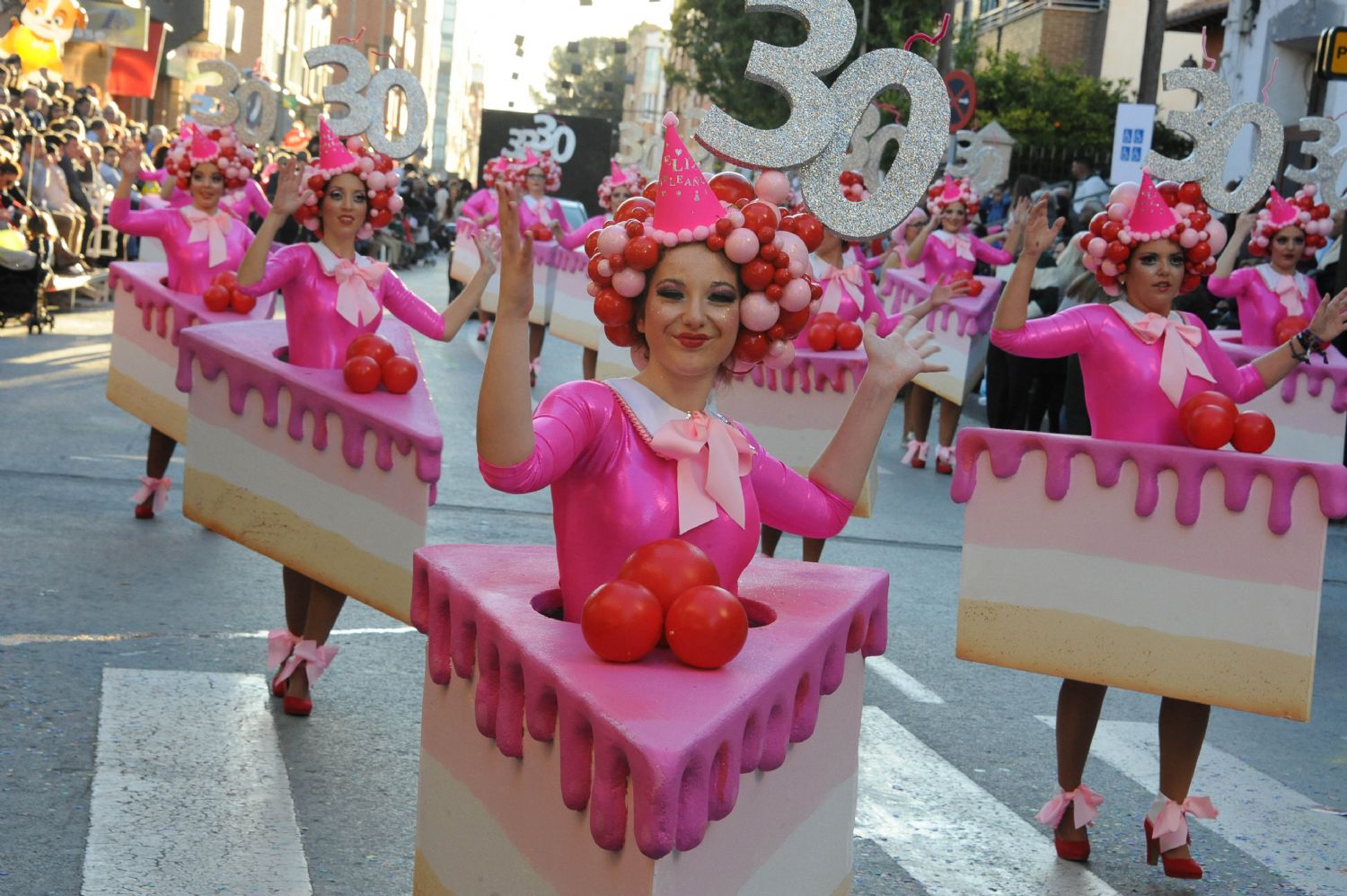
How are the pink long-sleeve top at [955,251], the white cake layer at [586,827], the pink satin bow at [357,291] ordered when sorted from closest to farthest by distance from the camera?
1. the white cake layer at [586,827]
2. the pink satin bow at [357,291]
3. the pink long-sleeve top at [955,251]

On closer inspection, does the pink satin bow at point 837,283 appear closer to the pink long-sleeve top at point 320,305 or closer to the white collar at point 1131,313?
the pink long-sleeve top at point 320,305

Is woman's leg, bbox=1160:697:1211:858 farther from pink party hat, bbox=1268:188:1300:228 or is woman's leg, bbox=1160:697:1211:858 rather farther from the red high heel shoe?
pink party hat, bbox=1268:188:1300:228

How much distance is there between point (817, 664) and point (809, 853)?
0.37 meters

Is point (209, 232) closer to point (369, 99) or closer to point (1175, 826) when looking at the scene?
point (369, 99)

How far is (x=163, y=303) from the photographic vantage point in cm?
870

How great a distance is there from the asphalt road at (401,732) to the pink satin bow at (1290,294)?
1.81m

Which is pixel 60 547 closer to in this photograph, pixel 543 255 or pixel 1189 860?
pixel 1189 860

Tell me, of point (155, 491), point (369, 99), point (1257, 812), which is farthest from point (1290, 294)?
point (155, 491)

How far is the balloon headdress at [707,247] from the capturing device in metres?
3.38

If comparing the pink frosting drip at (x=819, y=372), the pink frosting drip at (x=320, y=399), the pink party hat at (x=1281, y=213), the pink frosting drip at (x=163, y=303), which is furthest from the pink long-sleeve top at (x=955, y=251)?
the pink frosting drip at (x=320, y=399)

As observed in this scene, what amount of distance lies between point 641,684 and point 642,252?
0.96m

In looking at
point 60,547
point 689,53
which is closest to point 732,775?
point 60,547

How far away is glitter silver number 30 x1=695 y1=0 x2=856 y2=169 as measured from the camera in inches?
145

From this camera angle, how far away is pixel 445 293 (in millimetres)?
28125
